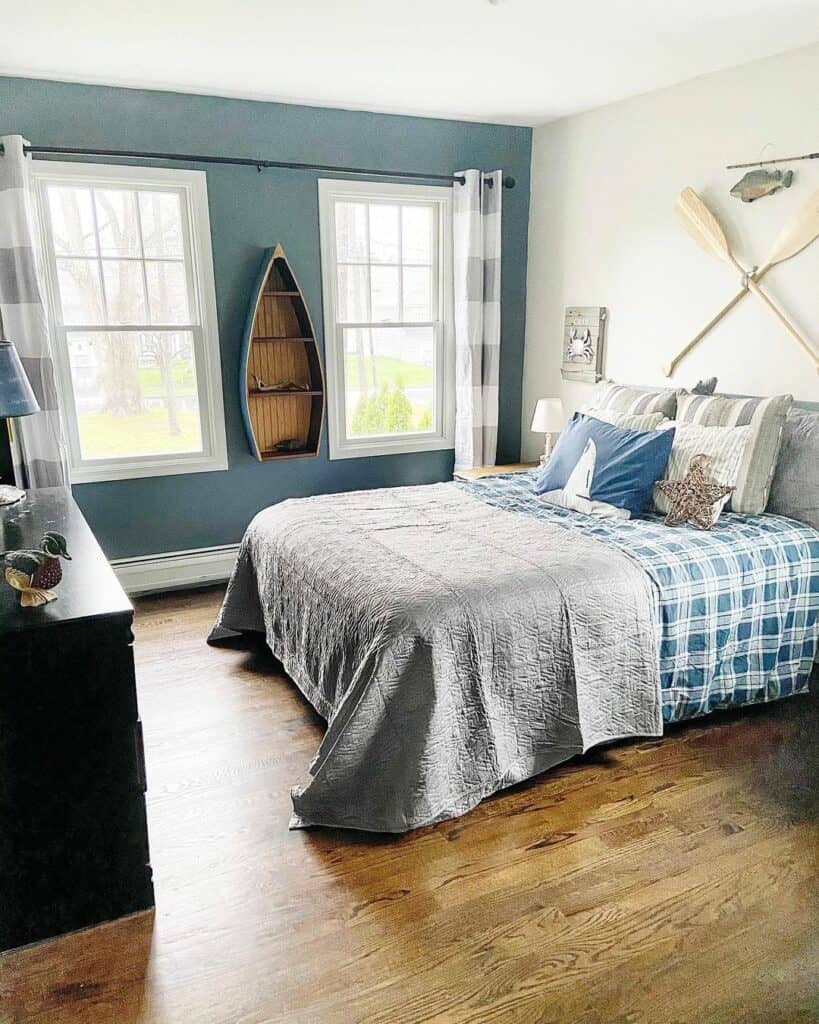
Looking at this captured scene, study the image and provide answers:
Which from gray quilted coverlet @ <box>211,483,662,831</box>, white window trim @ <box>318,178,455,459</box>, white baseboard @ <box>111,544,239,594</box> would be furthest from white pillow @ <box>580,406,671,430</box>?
white baseboard @ <box>111,544,239,594</box>

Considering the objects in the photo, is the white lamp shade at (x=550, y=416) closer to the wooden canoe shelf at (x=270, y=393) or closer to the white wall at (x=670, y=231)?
the white wall at (x=670, y=231)

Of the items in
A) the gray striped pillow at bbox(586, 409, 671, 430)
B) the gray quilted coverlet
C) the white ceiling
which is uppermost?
the white ceiling

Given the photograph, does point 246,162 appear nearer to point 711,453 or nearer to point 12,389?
point 12,389

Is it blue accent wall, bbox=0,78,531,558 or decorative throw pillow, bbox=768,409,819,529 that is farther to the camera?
blue accent wall, bbox=0,78,531,558

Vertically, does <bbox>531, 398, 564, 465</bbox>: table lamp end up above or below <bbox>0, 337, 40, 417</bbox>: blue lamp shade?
below

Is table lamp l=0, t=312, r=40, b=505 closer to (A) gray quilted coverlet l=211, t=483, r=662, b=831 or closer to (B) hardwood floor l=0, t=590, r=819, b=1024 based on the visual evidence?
(A) gray quilted coverlet l=211, t=483, r=662, b=831

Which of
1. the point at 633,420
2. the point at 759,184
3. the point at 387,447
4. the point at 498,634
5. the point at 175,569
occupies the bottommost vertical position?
the point at 175,569

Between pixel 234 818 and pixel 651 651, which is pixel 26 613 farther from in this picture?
pixel 651 651

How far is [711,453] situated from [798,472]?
1.09 ft

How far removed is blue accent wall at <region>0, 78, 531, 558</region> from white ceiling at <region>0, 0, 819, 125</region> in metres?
0.11

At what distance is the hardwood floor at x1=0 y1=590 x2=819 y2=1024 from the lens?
5.49 feet

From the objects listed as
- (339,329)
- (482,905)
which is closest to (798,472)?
(482,905)

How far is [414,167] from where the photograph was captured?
4.30 meters

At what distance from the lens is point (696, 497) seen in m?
2.97
